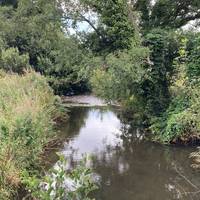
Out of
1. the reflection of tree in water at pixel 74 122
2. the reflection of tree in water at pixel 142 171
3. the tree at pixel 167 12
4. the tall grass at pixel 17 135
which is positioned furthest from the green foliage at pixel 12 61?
the reflection of tree in water at pixel 142 171

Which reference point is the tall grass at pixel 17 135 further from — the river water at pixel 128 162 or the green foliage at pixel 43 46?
the green foliage at pixel 43 46

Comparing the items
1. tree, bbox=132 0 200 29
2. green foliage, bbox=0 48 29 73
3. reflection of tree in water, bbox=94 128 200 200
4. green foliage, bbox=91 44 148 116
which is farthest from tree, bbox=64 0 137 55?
green foliage, bbox=0 48 29 73

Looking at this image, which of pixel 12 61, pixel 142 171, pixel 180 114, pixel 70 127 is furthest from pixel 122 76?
pixel 12 61

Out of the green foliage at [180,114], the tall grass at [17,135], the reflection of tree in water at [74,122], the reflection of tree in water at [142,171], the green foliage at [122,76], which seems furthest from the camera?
the reflection of tree in water at [74,122]

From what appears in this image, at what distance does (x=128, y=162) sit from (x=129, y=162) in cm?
3

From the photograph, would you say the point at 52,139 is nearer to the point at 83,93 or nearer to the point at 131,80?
the point at 131,80

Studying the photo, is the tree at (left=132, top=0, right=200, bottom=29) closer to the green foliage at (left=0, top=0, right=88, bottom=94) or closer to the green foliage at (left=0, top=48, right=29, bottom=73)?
the green foliage at (left=0, top=0, right=88, bottom=94)

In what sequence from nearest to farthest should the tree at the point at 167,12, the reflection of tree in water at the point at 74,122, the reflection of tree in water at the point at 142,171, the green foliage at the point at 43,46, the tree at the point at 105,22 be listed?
the reflection of tree in water at the point at 142,171, the reflection of tree in water at the point at 74,122, the tree at the point at 105,22, the green foliage at the point at 43,46, the tree at the point at 167,12

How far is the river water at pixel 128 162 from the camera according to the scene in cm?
1010

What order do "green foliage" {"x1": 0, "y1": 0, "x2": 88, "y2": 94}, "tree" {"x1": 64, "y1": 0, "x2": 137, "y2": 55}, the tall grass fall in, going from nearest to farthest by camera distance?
the tall grass
"tree" {"x1": 64, "y1": 0, "x2": 137, "y2": 55}
"green foliage" {"x1": 0, "y1": 0, "x2": 88, "y2": 94}

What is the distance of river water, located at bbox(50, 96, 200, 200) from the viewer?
33.1 ft

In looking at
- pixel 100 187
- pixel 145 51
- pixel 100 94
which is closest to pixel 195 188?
pixel 100 187

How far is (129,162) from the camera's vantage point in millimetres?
12859

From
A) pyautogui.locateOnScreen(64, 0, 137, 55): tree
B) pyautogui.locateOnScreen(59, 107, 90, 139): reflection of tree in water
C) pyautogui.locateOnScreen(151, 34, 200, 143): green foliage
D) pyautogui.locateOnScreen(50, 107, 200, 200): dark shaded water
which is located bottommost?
pyautogui.locateOnScreen(59, 107, 90, 139): reflection of tree in water
